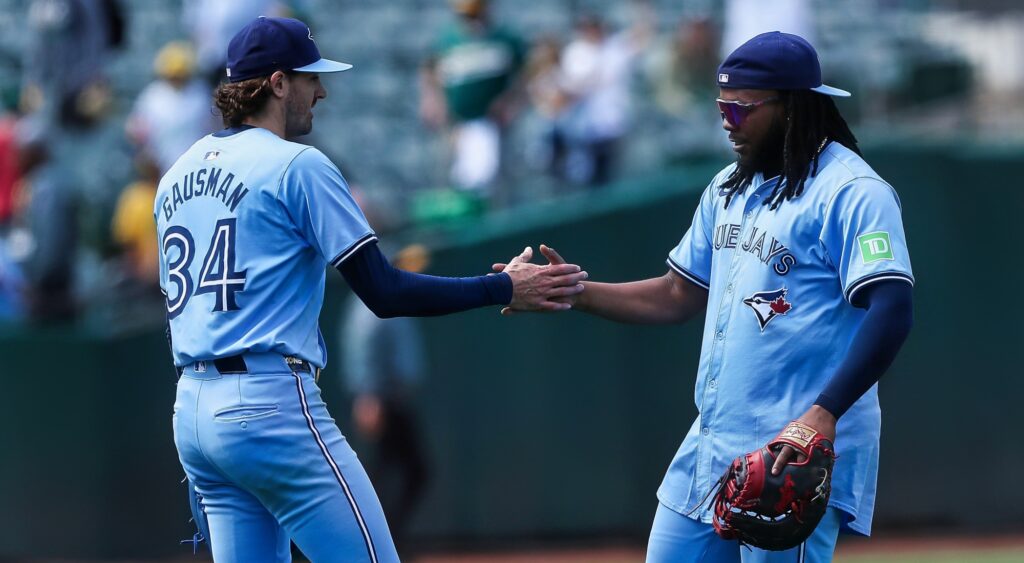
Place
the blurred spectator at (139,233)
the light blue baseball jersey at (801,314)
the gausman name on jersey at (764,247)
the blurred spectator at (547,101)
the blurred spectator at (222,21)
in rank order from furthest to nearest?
1. the blurred spectator at (547,101)
2. the blurred spectator at (139,233)
3. the blurred spectator at (222,21)
4. the gausman name on jersey at (764,247)
5. the light blue baseball jersey at (801,314)

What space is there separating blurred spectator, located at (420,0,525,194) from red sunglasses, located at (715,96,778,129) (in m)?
6.20

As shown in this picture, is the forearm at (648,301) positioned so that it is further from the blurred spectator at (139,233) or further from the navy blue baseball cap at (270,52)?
the blurred spectator at (139,233)

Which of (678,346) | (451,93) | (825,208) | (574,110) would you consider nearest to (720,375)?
(825,208)

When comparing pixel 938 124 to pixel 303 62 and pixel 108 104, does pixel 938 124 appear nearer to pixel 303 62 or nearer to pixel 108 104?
pixel 108 104

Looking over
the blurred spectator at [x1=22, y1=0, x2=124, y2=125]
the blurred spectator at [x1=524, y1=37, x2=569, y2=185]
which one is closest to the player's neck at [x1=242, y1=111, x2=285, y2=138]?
the blurred spectator at [x1=22, y1=0, x2=124, y2=125]

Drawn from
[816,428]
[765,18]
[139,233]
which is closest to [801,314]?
[816,428]

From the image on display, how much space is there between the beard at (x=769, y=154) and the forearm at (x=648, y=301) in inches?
21.1

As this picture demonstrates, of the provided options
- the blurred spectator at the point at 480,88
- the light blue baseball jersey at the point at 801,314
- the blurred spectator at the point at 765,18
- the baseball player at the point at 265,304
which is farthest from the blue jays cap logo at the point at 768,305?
the blurred spectator at the point at 480,88

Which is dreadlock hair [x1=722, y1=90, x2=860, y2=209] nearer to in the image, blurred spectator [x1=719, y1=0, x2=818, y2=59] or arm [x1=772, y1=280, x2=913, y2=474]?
arm [x1=772, y1=280, x2=913, y2=474]

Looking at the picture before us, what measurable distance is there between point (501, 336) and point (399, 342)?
129cm

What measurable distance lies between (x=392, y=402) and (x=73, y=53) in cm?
279

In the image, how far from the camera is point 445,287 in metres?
4.24

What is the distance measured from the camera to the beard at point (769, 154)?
13.4 ft

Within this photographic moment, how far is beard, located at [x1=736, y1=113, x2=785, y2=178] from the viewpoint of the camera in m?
4.08
